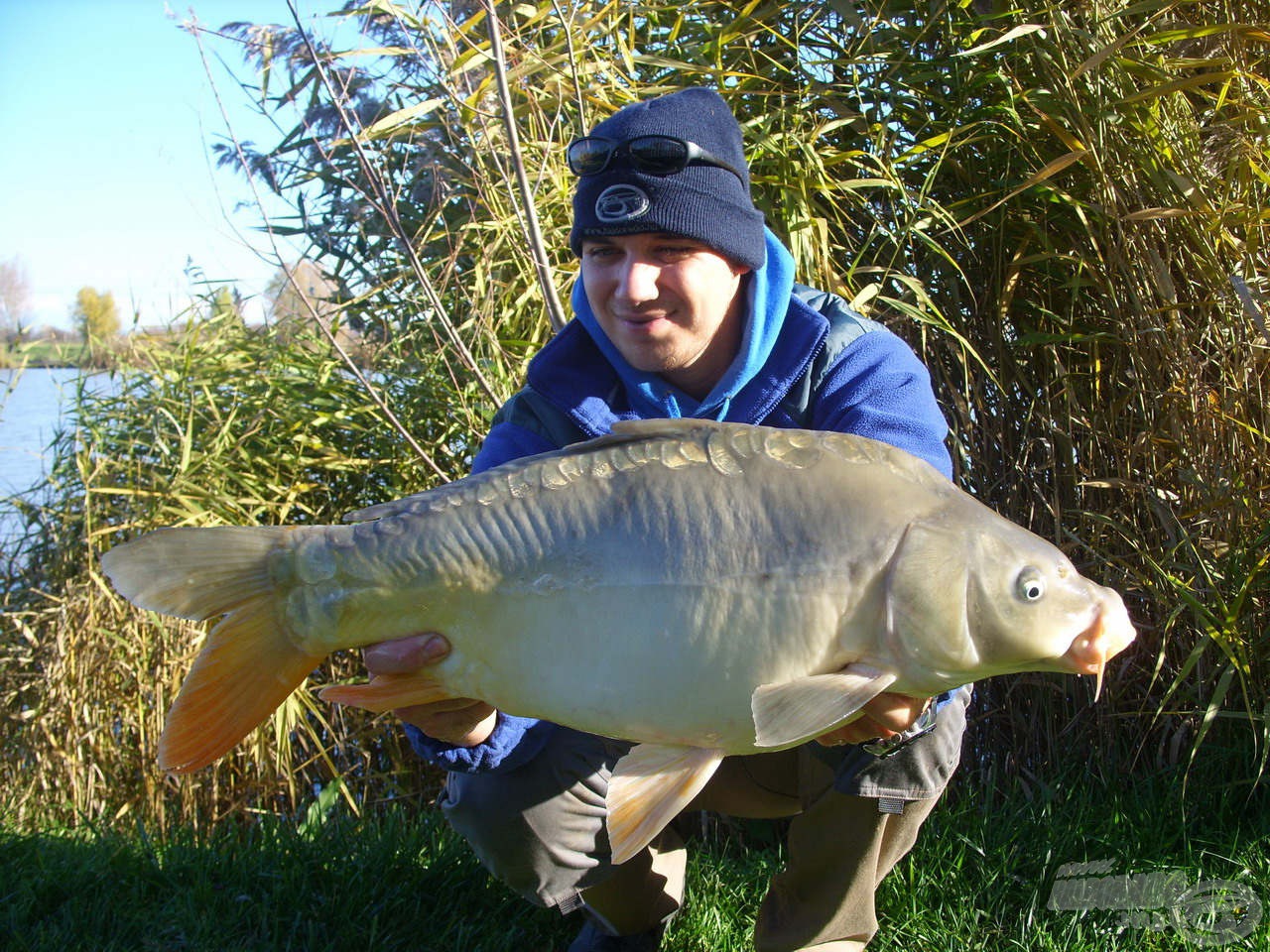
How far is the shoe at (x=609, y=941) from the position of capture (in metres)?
2.33

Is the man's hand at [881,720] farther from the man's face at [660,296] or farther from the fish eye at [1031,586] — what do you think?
the man's face at [660,296]

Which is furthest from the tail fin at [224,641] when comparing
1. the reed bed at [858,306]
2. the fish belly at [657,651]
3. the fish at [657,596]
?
the reed bed at [858,306]

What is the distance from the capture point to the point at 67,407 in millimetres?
3596

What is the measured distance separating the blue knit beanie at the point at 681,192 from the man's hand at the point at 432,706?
859mm

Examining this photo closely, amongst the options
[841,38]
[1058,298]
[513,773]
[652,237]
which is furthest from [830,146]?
[513,773]

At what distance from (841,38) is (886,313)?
80cm

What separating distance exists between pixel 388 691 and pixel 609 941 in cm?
89

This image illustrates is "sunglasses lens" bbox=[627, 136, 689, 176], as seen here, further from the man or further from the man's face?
the man's face

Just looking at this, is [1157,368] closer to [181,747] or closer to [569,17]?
[569,17]

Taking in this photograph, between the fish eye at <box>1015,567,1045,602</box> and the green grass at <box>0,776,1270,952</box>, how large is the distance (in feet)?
3.22

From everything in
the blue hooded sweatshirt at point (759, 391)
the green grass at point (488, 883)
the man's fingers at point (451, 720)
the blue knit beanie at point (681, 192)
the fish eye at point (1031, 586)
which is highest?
the blue knit beanie at point (681, 192)

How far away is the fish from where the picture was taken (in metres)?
1.58

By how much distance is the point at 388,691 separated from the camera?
1734 millimetres

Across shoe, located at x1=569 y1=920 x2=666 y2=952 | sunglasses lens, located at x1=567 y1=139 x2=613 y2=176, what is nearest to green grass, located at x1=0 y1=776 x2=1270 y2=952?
shoe, located at x1=569 y1=920 x2=666 y2=952
